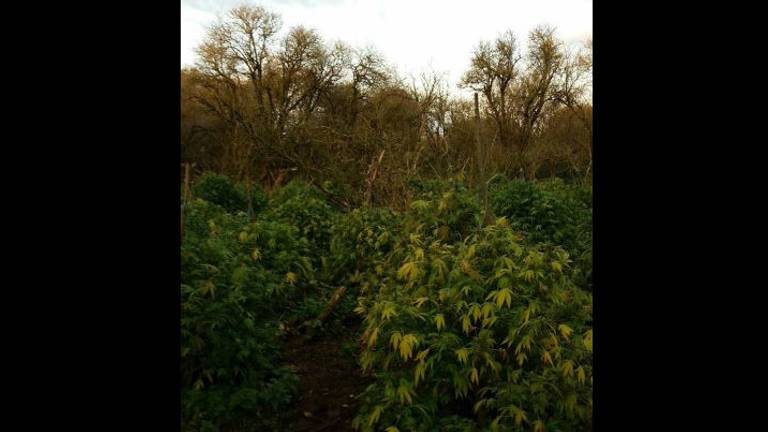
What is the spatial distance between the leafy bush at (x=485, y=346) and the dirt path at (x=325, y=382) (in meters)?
0.38

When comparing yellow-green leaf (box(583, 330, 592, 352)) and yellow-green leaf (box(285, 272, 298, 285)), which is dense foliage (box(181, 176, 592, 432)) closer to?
yellow-green leaf (box(583, 330, 592, 352))

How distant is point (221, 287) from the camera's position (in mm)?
3889

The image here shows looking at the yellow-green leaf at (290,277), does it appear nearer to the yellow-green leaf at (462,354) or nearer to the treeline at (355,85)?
the yellow-green leaf at (462,354)

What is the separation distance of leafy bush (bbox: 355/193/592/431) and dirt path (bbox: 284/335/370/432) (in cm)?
38

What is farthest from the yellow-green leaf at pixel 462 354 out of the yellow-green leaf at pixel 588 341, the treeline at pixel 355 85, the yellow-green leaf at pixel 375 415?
the treeline at pixel 355 85

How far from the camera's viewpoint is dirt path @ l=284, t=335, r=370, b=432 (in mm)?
3918

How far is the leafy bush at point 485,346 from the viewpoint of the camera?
3.13 m

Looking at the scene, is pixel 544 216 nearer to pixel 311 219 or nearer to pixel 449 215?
pixel 449 215

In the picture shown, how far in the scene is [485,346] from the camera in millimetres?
3379

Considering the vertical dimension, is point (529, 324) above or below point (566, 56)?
below
